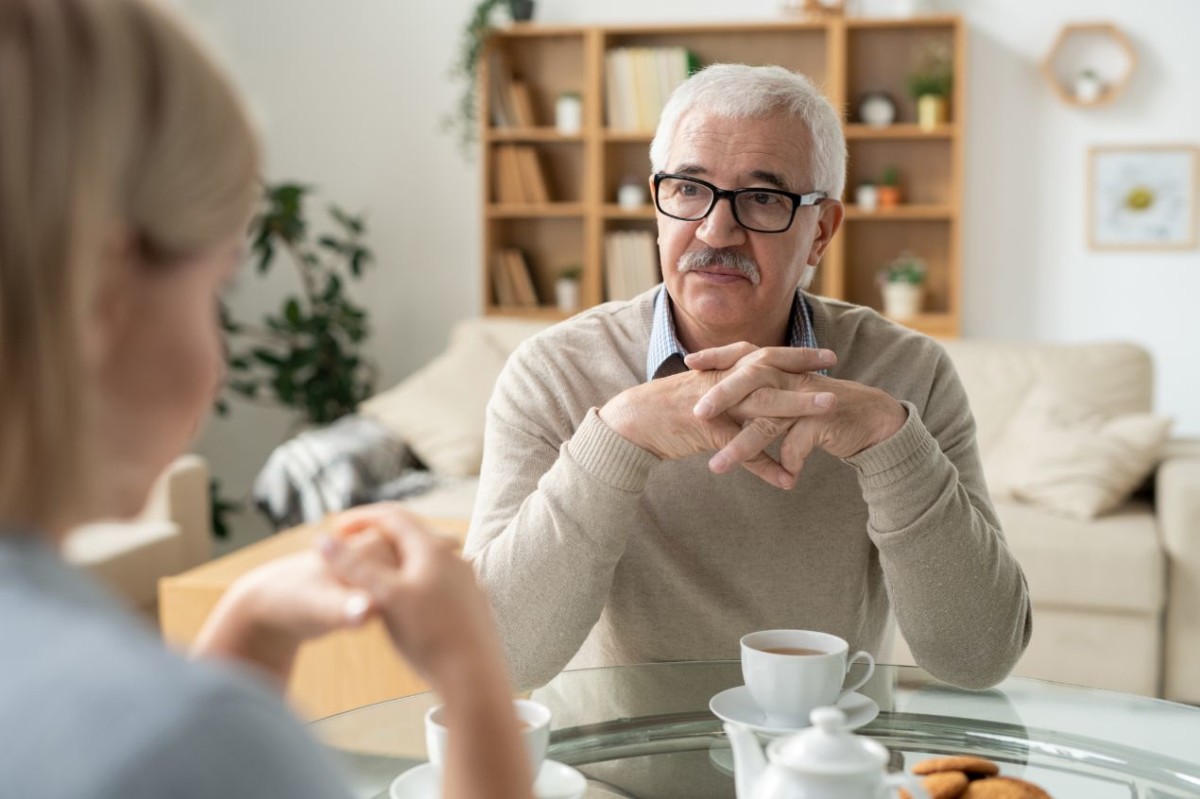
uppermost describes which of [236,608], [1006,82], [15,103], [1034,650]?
[1006,82]

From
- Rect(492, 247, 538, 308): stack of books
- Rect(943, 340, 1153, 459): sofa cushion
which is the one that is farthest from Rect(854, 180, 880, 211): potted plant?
Rect(492, 247, 538, 308): stack of books

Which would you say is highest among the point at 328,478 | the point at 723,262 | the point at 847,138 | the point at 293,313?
the point at 847,138

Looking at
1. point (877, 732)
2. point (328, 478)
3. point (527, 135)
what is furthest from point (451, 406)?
point (877, 732)

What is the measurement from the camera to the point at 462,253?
5359mm

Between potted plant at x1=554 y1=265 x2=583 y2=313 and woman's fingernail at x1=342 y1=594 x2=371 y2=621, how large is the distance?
4.45 metres

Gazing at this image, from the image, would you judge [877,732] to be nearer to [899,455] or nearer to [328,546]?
[899,455]

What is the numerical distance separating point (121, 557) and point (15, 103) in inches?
127

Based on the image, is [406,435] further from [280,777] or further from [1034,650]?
[280,777]

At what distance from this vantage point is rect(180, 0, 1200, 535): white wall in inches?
188

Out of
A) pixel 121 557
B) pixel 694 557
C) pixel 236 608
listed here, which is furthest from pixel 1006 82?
pixel 236 608

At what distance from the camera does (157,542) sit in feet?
12.0

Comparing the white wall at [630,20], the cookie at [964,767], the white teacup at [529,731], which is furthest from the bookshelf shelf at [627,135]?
the white teacup at [529,731]

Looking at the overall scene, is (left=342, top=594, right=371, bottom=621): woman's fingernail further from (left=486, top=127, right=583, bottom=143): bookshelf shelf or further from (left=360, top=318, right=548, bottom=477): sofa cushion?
(left=486, top=127, right=583, bottom=143): bookshelf shelf

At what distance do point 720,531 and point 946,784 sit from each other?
63 cm
